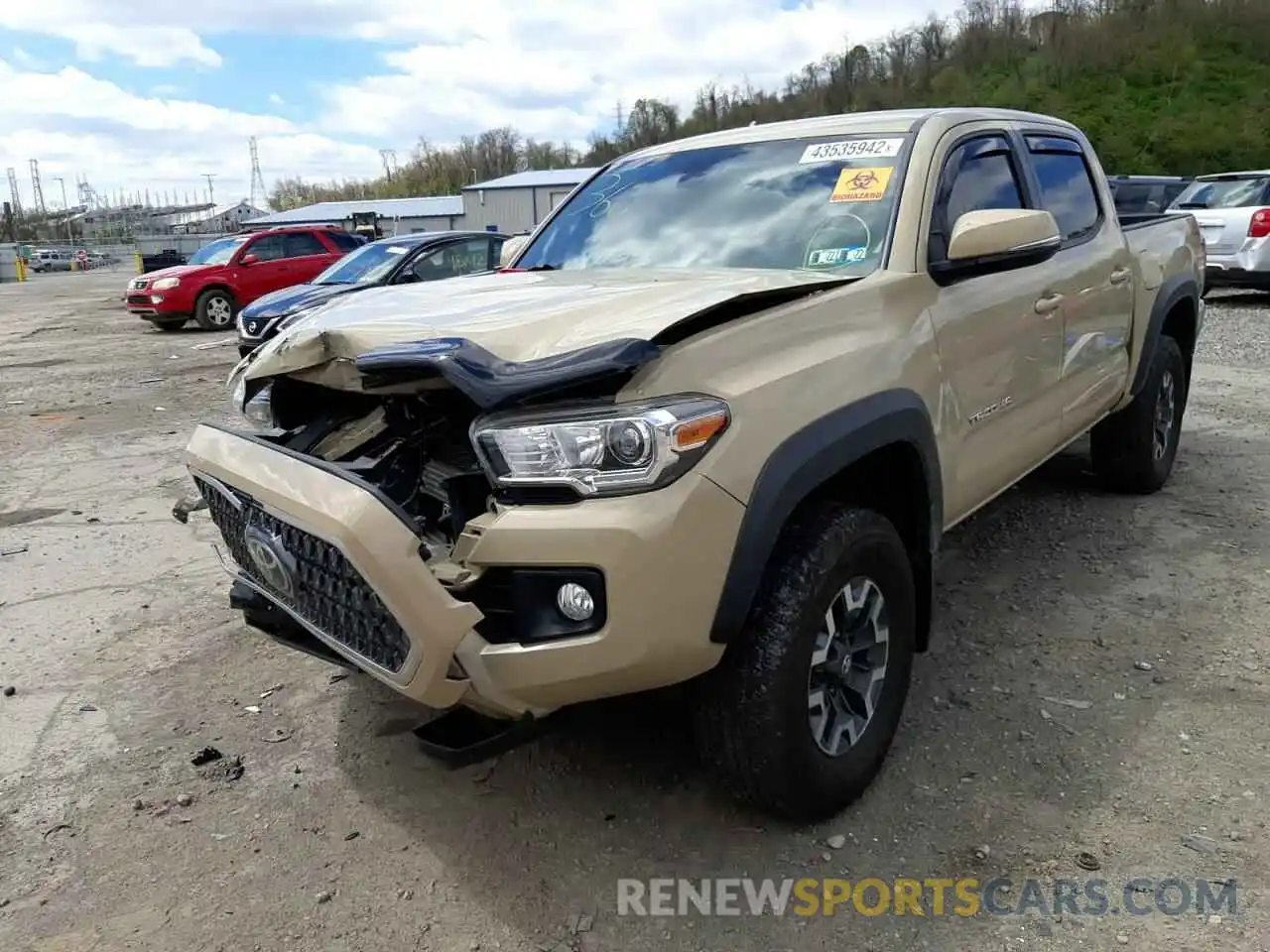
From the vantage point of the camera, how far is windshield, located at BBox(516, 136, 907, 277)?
312 centimetres

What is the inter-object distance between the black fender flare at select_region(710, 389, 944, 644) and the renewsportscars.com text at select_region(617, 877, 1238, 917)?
27.9 inches

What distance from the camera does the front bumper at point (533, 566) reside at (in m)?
2.05

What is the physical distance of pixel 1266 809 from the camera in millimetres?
2635

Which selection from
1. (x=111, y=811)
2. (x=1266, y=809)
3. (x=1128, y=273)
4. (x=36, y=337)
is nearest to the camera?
(x=1266, y=809)

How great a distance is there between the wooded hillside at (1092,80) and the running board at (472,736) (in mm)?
43292

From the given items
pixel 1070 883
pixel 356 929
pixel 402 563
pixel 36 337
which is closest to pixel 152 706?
pixel 356 929

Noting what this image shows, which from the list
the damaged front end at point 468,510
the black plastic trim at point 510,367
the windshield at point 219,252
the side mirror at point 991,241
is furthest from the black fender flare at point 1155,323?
the windshield at point 219,252

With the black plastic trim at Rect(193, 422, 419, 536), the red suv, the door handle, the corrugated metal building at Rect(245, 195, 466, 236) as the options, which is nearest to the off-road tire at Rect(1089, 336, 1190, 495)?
→ the door handle

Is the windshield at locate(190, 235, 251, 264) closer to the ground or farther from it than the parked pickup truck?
farther from it

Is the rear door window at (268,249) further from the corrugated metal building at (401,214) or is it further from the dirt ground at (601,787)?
the corrugated metal building at (401,214)

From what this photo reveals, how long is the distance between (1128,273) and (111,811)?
15.0 ft

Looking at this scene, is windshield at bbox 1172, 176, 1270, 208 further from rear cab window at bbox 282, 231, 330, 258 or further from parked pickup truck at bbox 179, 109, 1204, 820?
rear cab window at bbox 282, 231, 330, 258

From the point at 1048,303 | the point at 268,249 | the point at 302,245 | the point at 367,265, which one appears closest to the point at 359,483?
the point at 1048,303

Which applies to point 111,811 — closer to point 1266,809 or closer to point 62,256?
point 1266,809
